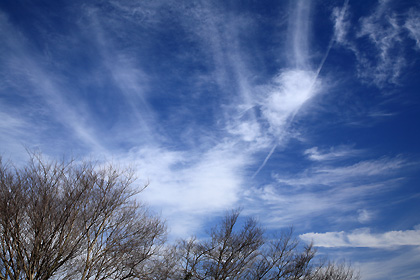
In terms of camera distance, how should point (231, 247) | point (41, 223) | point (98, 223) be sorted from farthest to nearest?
point (231, 247) → point (98, 223) → point (41, 223)

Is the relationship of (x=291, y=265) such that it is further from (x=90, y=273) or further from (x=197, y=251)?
(x=90, y=273)

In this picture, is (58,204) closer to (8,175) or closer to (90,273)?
(8,175)

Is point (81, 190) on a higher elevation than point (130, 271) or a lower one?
higher

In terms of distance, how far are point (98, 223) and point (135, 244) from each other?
7.30 ft

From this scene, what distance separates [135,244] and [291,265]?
1737 centimetres

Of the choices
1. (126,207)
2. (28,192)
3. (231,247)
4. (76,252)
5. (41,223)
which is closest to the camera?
(41,223)

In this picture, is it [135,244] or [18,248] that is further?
[135,244]

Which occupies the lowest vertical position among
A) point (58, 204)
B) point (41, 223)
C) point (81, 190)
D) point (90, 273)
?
point (90, 273)

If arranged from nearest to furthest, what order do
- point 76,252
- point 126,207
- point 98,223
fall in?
point 76,252, point 98,223, point 126,207

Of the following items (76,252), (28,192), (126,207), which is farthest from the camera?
(126,207)

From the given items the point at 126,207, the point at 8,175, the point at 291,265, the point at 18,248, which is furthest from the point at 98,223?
the point at 291,265

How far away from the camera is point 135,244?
15461 millimetres

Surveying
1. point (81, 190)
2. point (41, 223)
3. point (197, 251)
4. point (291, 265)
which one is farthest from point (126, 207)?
point (291, 265)

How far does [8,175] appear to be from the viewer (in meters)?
12.7
